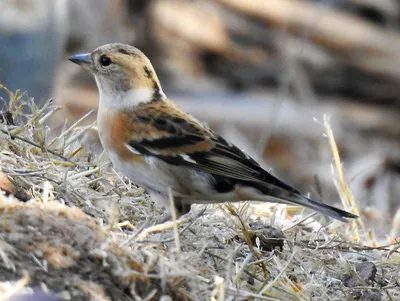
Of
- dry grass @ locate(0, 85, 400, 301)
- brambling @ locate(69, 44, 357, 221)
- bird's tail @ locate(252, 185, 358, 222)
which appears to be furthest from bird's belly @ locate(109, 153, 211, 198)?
bird's tail @ locate(252, 185, 358, 222)

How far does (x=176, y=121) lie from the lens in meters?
5.19

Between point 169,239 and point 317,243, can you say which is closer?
point 169,239

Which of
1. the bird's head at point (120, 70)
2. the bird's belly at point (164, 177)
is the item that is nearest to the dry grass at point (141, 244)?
the bird's belly at point (164, 177)

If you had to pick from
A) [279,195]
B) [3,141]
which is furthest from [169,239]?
[3,141]

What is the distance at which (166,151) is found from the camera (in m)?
5.02

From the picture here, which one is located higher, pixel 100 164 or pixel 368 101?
pixel 100 164

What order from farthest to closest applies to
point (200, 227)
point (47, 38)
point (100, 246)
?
1. point (47, 38)
2. point (200, 227)
3. point (100, 246)

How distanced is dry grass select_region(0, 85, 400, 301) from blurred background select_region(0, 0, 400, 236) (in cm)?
590

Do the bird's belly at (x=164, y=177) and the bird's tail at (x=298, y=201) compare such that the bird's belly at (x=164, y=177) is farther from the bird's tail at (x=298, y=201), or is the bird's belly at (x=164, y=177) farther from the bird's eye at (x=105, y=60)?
the bird's eye at (x=105, y=60)

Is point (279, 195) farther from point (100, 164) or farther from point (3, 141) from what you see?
point (3, 141)

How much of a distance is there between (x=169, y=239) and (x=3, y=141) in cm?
127

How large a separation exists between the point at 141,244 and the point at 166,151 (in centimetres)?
102

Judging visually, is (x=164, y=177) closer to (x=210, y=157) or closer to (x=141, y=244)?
(x=210, y=157)

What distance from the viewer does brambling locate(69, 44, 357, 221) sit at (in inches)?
193
